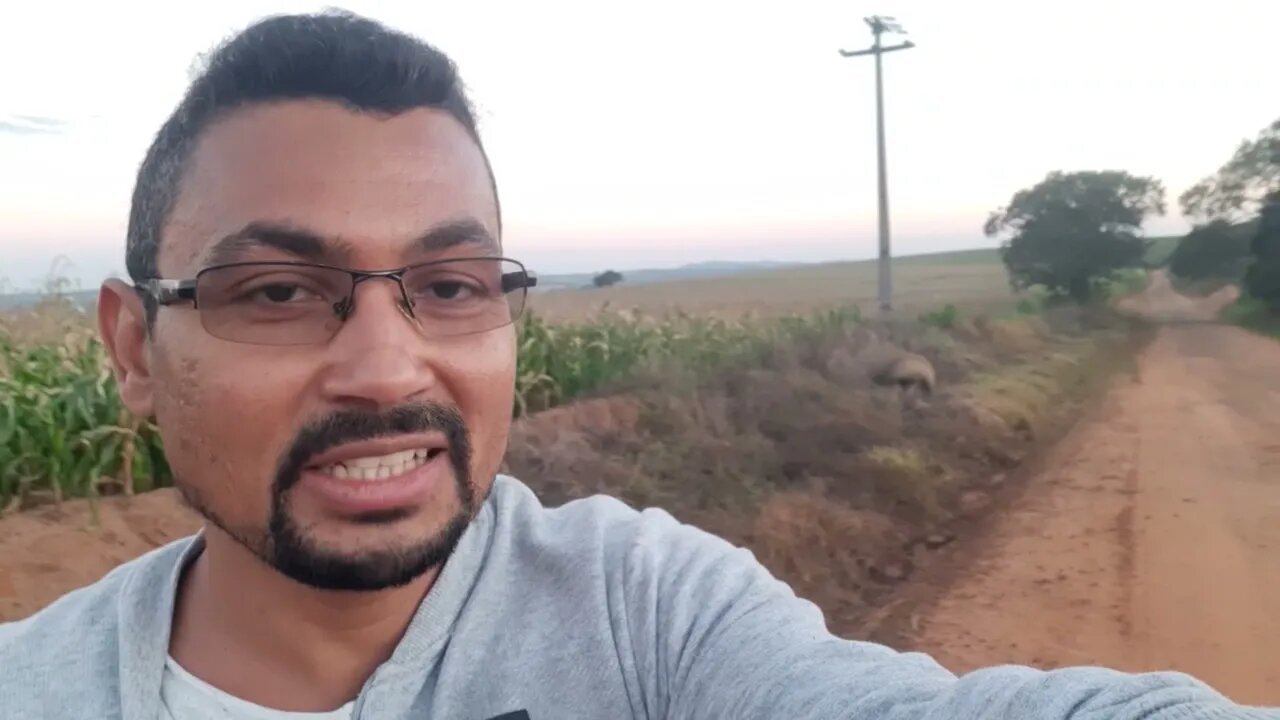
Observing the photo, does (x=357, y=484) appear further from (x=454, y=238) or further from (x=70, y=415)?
(x=70, y=415)

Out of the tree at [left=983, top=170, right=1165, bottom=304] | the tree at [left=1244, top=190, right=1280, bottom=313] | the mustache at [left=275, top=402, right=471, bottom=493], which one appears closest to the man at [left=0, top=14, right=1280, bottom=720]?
the mustache at [left=275, top=402, right=471, bottom=493]

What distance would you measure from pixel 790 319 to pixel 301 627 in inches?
534

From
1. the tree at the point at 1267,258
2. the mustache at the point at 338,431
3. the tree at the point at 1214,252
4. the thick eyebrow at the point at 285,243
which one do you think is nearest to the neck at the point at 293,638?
the mustache at the point at 338,431

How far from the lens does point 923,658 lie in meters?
1.29

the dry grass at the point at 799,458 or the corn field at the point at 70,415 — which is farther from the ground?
the corn field at the point at 70,415

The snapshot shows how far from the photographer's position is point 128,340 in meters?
1.58

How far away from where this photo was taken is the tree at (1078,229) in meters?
28.8

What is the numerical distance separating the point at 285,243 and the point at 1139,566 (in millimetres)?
5390

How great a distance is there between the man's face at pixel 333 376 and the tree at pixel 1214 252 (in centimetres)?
2083

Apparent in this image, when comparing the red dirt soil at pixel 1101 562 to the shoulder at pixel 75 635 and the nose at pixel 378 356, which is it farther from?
the nose at pixel 378 356

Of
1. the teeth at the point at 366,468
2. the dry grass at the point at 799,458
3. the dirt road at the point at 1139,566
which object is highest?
the teeth at the point at 366,468

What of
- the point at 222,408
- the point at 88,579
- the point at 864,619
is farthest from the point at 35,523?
the point at 864,619

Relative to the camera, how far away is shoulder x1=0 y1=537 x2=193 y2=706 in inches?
55.1

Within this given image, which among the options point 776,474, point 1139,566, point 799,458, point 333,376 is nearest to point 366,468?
point 333,376
